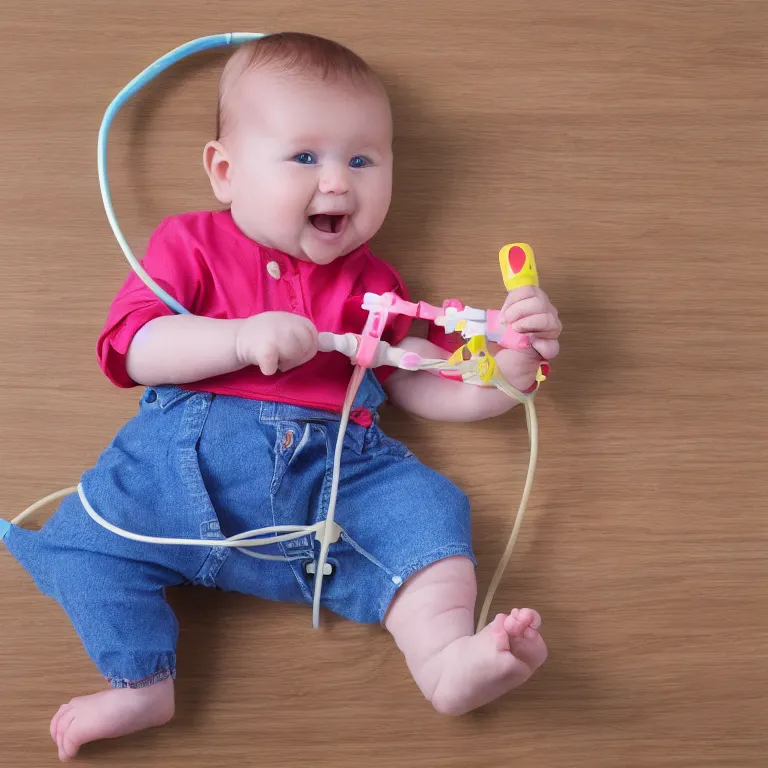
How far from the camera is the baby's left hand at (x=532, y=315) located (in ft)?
3.09

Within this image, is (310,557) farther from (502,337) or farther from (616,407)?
(616,407)

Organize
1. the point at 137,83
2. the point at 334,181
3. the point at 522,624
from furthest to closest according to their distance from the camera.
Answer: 1. the point at 137,83
2. the point at 334,181
3. the point at 522,624

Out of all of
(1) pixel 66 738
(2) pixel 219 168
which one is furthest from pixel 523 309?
(1) pixel 66 738

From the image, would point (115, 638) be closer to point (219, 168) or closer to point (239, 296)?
point (239, 296)

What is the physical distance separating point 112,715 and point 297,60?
71 centimetres

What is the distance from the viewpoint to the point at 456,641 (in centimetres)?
89

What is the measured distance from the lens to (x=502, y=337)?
0.96 metres

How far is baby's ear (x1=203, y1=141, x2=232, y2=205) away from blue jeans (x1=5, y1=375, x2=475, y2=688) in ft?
0.74

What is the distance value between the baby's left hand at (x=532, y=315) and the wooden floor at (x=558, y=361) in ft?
0.51

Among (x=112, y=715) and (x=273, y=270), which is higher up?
(x=273, y=270)

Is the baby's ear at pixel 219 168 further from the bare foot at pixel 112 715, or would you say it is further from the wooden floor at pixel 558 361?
the bare foot at pixel 112 715

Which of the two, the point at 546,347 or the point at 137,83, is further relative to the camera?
the point at 137,83

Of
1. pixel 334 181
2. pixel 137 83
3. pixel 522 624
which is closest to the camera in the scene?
pixel 522 624

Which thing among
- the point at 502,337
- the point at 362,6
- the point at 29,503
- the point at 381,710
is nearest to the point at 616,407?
the point at 502,337
